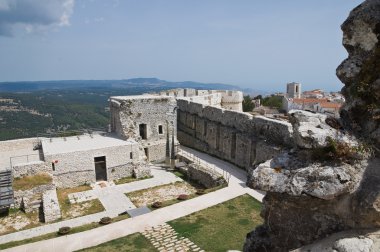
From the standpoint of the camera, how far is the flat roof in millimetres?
25578

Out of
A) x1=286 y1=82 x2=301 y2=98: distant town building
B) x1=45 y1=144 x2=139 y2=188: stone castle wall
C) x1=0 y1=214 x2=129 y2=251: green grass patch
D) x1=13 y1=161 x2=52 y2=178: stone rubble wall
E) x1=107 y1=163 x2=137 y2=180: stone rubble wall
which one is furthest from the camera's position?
x1=286 y1=82 x2=301 y2=98: distant town building

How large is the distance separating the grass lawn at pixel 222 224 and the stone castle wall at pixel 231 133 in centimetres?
482

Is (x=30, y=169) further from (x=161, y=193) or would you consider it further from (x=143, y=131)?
(x=143, y=131)

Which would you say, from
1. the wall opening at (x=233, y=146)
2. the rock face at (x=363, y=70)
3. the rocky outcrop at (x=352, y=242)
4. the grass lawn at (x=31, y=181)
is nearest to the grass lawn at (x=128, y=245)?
the grass lawn at (x=31, y=181)

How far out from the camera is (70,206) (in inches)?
873

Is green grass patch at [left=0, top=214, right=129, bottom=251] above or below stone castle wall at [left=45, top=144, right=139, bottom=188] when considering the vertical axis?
below

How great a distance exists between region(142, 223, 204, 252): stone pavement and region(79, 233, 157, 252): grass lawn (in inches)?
12.8

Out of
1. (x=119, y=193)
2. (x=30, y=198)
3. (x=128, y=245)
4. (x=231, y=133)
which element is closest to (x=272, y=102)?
(x=231, y=133)

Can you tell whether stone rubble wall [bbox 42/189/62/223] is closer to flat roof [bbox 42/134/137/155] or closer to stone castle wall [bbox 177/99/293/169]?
flat roof [bbox 42/134/137/155]

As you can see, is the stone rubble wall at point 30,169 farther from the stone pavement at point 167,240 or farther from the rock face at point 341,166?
the rock face at point 341,166

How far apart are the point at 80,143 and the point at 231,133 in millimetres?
13032

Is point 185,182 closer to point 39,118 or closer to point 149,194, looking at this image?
point 149,194

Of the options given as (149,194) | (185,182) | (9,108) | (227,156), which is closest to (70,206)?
(149,194)

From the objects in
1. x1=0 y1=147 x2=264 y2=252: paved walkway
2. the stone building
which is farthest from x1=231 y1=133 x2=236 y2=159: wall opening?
the stone building
